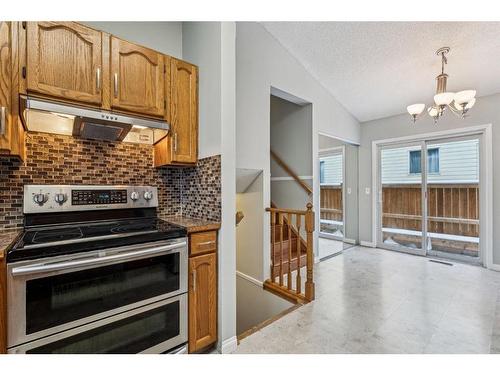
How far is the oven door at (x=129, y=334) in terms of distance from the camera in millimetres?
1161

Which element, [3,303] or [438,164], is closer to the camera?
[3,303]

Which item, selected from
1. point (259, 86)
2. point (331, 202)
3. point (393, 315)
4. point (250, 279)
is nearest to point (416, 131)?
point (331, 202)

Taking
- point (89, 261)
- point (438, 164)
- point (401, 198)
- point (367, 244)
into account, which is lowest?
point (367, 244)

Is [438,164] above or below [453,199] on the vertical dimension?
Answer: above

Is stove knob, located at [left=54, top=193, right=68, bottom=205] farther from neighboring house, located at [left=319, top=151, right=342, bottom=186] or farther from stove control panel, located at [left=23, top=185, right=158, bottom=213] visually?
neighboring house, located at [left=319, top=151, right=342, bottom=186]

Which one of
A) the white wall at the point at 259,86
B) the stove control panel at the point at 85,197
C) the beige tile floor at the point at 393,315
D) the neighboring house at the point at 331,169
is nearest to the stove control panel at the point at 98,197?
the stove control panel at the point at 85,197

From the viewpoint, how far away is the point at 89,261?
3.92 feet

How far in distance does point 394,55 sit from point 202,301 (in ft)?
11.2

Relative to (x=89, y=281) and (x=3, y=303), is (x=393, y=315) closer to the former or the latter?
(x=89, y=281)

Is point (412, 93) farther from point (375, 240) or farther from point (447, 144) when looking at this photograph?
point (375, 240)

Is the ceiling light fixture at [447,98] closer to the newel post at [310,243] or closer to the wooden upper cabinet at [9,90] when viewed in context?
the newel post at [310,243]

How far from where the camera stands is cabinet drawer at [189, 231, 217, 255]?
1575mm

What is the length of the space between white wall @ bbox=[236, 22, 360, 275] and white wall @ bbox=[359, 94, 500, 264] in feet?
5.46
